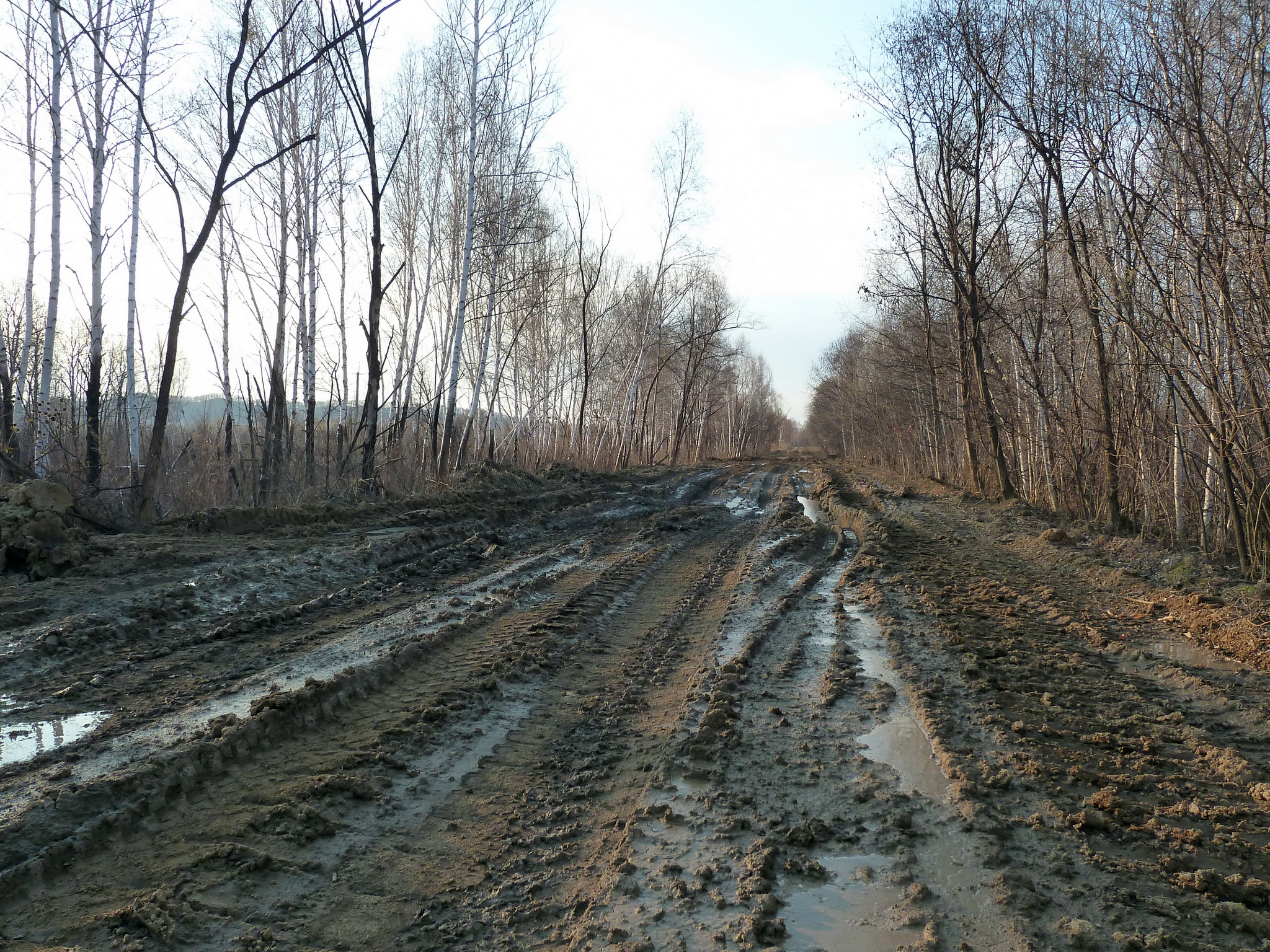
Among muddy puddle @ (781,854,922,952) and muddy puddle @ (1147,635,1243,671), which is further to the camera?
muddy puddle @ (1147,635,1243,671)

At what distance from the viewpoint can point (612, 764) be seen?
3455mm

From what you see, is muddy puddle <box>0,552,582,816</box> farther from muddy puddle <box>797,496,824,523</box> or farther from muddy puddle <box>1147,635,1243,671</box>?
muddy puddle <box>797,496,824,523</box>

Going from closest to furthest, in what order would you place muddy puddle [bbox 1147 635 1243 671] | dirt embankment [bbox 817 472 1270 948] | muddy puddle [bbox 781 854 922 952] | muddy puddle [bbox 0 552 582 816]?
1. muddy puddle [bbox 781 854 922 952]
2. dirt embankment [bbox 817 472 1270 948]
3. muddy puddle [bbox 0 552 582 816]
4. muddy puddle [bbox 1147 635 1243 671]

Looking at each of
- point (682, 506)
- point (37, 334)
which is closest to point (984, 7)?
Result: point (682, 506)

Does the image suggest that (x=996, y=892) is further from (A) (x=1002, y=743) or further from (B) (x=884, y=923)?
(A) (x=1002, y=743)

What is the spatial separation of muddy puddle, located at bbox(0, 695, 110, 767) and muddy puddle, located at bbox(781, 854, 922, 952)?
124 inches

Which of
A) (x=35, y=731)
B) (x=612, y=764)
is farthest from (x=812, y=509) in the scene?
(x=35, y=731)

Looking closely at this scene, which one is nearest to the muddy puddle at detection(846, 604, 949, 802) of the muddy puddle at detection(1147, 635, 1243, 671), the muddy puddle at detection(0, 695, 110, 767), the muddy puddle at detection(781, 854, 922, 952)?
the muddy puddle at detection(781, 854, 922, 952)

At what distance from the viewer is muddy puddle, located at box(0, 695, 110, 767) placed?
10.7 ft

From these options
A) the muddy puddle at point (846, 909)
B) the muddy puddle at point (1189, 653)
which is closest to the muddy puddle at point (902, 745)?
the muddy puddle at point (846, 909)

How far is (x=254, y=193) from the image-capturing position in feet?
54.5

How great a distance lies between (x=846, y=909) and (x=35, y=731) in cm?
359

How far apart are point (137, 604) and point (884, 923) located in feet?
17.1

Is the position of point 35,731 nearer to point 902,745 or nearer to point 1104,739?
point 902,745
